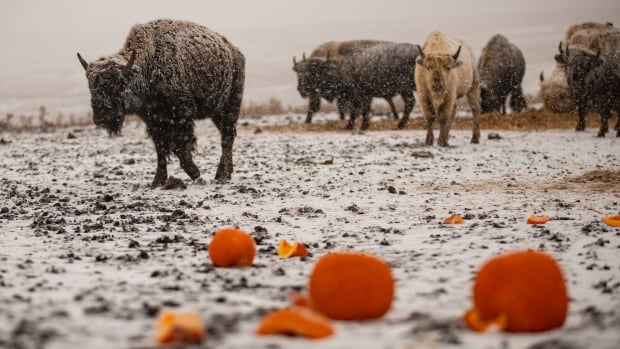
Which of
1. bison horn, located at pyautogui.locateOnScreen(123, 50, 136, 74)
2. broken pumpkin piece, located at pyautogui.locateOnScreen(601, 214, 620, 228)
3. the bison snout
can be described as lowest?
broken pumpkin piece, located at pyautogui.locateOnScreen(601, 214, 620, 228)

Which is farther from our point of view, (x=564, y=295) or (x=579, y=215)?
(x=579, y=215)

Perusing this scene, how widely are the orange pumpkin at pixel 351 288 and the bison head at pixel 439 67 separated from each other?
11.0 meters

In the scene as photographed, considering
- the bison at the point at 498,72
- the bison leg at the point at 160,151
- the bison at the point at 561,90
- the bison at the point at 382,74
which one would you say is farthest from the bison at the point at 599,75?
the bison leg at the point at 160,151

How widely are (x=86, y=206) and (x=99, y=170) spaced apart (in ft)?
14.1

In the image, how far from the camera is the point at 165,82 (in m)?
9.98

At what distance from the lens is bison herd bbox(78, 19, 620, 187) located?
32.7 ft

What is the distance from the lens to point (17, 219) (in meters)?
7.89

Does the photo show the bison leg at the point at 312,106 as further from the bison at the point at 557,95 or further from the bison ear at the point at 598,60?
the bison ear at the point at 598,60

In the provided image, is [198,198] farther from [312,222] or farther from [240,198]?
[312,222]

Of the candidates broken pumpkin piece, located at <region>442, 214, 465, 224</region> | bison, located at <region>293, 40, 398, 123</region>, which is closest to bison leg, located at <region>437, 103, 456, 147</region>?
broken pumpkin piece, located at <region>442, 214, 465, 224</region>

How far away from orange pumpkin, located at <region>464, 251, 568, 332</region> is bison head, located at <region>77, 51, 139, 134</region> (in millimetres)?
7038

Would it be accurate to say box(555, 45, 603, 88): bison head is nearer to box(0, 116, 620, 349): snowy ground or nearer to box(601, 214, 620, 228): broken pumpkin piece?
box(0, 116, 620, 349): snowy ground

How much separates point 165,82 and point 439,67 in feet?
21.0

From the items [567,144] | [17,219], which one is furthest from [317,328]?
[567,144]
